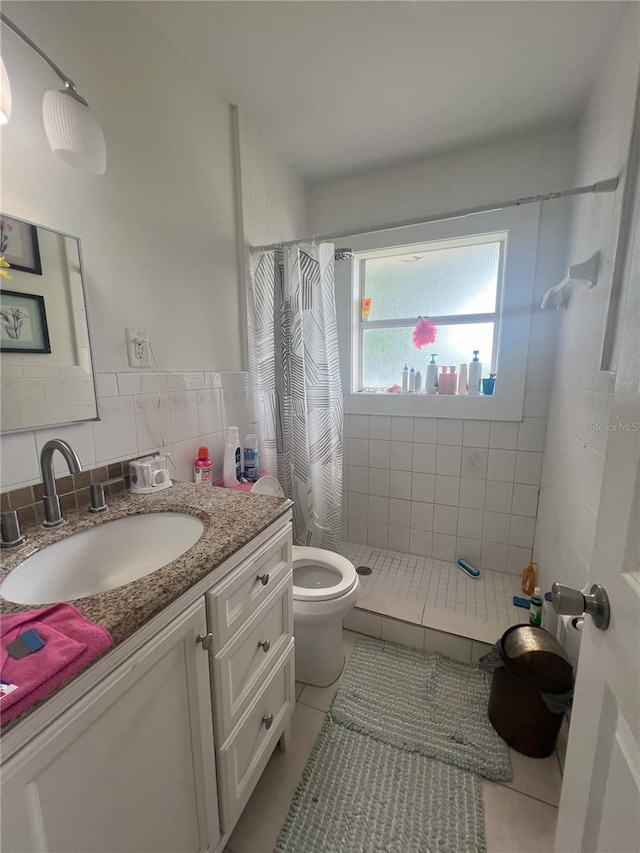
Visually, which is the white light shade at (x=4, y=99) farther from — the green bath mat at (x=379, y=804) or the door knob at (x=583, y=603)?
the green bath mat at (x=379, y=804)

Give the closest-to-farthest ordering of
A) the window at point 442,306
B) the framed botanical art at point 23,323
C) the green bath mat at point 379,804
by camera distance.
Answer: the framed botanical art at point 23,323 < the green bath mat at point 379,804 < the window at point 442,306

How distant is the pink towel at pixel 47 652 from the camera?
1.47ft

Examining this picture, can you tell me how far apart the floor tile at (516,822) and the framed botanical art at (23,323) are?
1824 mm

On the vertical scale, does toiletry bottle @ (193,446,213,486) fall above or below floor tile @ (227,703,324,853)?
above

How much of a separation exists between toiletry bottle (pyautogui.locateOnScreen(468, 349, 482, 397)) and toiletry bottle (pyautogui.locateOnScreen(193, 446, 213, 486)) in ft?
4.76

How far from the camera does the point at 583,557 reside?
1.13 m

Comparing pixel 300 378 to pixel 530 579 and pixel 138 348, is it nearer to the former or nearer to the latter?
pixel 138 348

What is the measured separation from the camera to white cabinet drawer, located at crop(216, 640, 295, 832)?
860mm

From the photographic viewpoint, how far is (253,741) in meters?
0.97

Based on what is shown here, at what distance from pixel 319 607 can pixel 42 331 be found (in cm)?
126

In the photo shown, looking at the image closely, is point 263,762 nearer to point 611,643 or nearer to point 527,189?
point 611,643

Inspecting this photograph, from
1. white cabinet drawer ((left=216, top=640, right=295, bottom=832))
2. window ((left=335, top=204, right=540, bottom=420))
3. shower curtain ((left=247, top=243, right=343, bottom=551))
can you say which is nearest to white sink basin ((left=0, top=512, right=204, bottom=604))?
white cabinet drawer ((left=216, top=640, right=295, bottom=832))

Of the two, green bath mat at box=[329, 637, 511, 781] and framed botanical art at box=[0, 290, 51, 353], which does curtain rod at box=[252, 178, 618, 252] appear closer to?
framed botanical art at box=[0, 290, 51, 353]

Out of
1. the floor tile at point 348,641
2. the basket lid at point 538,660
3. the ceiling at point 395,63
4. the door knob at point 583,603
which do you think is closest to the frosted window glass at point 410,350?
the ceiling at point 395,63
